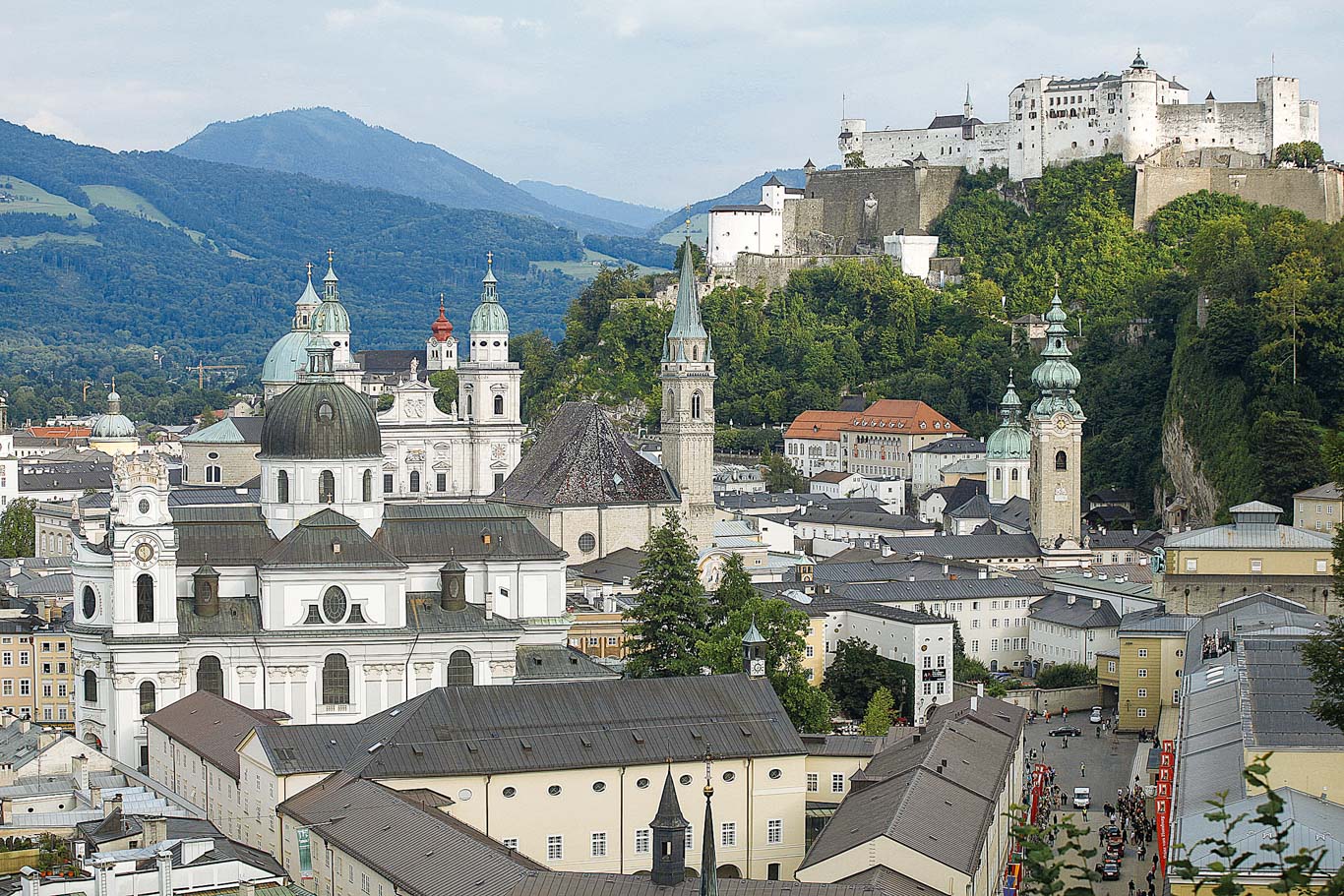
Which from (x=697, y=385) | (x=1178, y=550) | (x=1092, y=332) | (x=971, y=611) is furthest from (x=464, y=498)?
(x=1092, y=332)

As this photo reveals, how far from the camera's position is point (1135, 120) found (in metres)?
123

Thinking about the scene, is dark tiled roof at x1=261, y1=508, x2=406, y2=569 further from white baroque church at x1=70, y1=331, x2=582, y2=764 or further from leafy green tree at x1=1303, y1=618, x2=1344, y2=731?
leafy green tree at x1=1303, y1=618, x2=1344, y2=731

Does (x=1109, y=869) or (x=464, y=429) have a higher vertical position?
(x=464, y=429)

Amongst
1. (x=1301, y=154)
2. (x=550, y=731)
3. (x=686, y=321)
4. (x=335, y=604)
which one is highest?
(x=1301, y=154)

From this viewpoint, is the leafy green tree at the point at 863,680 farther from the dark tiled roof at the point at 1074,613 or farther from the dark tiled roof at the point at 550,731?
the dark tiled roof at the point at 550,731

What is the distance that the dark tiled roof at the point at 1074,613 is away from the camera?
241ft

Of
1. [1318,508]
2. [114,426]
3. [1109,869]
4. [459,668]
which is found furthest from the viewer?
[114,426]

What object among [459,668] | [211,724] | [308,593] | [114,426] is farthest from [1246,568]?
[114,426]

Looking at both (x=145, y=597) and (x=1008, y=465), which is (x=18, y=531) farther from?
(x=145, y=597)

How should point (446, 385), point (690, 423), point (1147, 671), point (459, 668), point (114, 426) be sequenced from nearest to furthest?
point (459, 668), point (1147, 671), point (690, 423), point (446, 385), point (114, 426)

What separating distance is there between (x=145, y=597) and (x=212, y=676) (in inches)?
99.4

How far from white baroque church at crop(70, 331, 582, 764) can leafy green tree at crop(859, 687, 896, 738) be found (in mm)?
7126

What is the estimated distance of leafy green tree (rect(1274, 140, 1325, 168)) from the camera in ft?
398

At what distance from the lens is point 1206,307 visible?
9362 centimetres
